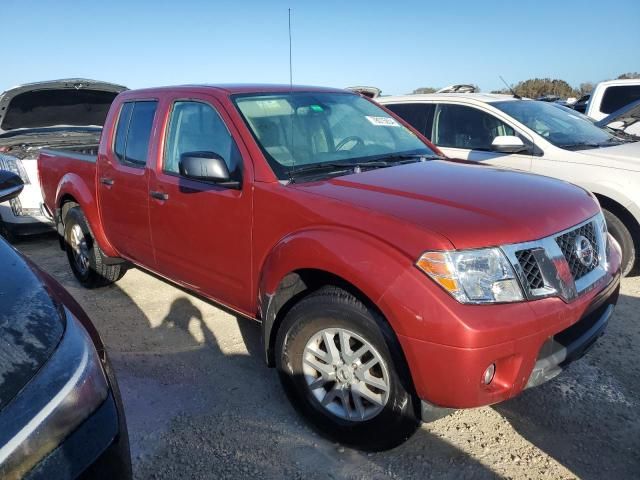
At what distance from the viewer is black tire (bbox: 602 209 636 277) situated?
4.62m

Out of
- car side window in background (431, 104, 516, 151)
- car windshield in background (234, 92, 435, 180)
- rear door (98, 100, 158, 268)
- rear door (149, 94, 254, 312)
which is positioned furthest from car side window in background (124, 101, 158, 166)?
car side window in background (431, 104, 516, 151)

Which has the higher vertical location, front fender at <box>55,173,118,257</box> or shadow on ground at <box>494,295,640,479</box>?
front fender at <box>55,173,118,257</box>

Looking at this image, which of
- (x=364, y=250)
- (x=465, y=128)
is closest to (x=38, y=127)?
(x=465, y=128)

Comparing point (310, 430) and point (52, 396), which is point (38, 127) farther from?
point (52, 396)

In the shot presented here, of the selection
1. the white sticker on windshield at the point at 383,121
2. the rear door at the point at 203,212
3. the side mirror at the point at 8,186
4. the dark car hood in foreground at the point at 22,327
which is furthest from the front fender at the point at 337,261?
the white sticker on windshield at the point at 383,121

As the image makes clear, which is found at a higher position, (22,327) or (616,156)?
(22,327)

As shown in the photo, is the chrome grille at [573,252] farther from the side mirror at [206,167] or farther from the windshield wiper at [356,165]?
the side mirror at [206,167]

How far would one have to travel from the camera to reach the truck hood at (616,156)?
15.3 ft

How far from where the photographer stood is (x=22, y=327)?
154 cm

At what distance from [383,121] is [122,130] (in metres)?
2.12

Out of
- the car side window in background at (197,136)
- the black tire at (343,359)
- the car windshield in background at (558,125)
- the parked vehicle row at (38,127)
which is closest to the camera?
the black tire at (343,359)

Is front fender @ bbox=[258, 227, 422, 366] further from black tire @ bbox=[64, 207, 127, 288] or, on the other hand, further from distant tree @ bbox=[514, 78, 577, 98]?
distant tree @ bbox=[514, 78, 577, 98]

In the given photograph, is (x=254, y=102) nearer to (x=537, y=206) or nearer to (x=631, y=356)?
(x=537, y=206)

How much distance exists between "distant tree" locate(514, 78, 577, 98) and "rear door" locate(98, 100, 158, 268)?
2809 centimetres
